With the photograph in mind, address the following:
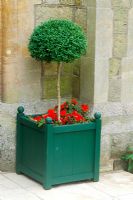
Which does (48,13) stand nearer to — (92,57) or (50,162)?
(92,57)

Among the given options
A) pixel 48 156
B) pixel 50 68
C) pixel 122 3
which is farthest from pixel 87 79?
pixel 48 156

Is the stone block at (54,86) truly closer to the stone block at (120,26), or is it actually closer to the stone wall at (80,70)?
the stone wall at (80,70)

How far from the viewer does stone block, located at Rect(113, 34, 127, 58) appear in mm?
5801

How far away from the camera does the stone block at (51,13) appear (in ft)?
18.5

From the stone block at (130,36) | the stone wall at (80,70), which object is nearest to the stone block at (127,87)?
the stone wall at (80,70)

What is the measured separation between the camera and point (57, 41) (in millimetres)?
→ 5176

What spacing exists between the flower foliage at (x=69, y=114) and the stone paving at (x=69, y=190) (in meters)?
0.64

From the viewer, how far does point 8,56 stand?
18.2 ft

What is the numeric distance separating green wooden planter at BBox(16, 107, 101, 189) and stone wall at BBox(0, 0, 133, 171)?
0.68 ft

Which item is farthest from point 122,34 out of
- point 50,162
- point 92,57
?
point 50,162

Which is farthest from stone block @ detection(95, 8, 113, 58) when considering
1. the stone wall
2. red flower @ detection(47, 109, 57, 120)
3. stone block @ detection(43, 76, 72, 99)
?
red flower @ detection(47, 109, 57, 120)

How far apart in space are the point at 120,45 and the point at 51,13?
0.80 metres

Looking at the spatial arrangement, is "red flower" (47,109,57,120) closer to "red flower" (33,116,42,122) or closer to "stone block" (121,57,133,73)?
"red flower" (33,116,42,122)

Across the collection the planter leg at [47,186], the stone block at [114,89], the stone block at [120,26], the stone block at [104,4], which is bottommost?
the planter leg at [47,186]
